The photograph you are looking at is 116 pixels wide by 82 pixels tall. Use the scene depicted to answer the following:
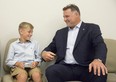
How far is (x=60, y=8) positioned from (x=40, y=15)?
10.7 inches

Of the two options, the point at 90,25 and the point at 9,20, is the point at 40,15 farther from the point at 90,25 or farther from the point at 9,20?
the point at 90,25

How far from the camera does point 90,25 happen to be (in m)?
2.82

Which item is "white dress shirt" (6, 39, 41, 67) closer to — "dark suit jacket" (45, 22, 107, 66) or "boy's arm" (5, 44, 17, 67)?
"boy's arm" (5, 44, 17, 67)

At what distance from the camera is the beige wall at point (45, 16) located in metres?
3.06

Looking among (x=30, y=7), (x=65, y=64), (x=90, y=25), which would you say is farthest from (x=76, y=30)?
(x=30, y=7)

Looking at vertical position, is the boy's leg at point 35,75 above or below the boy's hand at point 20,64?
below

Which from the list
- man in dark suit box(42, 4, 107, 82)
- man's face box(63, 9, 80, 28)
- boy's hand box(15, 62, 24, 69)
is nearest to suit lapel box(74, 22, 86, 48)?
man in dark suit box(42, 4, 107, 82)

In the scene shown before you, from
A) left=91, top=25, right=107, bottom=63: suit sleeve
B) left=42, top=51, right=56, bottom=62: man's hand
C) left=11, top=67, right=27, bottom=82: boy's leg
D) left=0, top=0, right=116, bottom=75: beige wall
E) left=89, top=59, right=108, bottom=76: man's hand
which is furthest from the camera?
left=0, top=0, right=116, bottom=75: beige wall

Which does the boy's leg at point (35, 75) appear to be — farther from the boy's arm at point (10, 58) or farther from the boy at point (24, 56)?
the boy's arm at point (10, 58)

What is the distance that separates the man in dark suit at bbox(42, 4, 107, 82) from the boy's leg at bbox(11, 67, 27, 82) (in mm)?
255

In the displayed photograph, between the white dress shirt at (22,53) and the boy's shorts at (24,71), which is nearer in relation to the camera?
the boy's shorts at (24,71)

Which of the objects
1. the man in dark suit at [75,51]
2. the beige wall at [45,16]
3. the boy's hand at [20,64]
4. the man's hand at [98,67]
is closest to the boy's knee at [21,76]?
the boy's hand at [20,64]

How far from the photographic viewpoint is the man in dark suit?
8.11 feet

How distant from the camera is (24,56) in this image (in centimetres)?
Answer: 281
